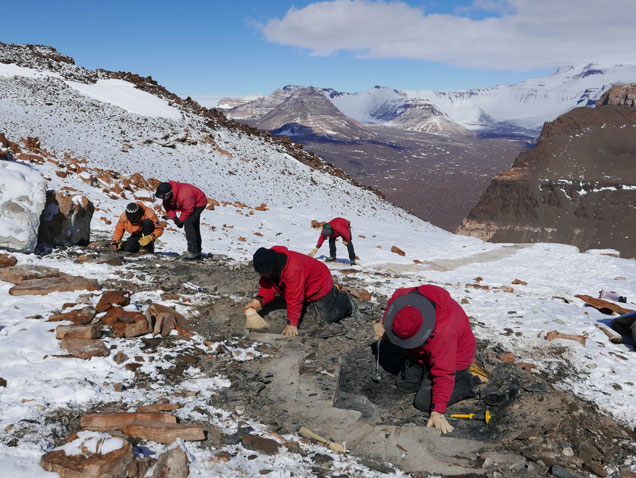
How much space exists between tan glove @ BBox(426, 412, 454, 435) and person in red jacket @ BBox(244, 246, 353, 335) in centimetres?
184

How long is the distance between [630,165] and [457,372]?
A: 210ft

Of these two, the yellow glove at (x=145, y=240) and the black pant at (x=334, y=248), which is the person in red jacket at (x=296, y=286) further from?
the black pant at (x=334, y=248)

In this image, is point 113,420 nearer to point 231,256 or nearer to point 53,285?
point 53,285

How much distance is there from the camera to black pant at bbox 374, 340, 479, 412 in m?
3.92

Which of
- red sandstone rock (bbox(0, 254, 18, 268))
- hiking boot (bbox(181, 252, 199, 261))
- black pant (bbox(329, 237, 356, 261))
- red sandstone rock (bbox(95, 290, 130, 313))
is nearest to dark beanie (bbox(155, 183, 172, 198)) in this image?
hiking boot (bbox(181, 252, 199, 261))

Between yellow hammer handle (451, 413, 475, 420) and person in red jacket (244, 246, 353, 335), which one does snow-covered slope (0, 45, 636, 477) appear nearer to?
person in red jacket (244, 246, 353, 335)

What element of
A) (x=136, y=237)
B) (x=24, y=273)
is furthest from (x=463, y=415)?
(x=136, y=237)

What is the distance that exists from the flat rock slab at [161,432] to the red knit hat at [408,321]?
165 cm

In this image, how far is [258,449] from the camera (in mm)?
3021

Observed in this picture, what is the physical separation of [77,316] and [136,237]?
346 centimetres

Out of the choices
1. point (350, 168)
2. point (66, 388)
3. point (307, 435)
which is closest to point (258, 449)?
point (307, 435)

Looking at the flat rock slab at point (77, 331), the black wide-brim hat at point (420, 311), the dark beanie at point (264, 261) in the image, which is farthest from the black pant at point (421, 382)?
the flat rock slab at point (77, 331)

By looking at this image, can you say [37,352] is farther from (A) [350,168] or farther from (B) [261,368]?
(A) [350,168]

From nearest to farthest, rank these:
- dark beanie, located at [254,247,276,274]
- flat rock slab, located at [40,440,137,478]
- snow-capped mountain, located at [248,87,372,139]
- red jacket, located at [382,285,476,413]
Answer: flat rock slab, located at [40,440,137,478] < red jacket, located at [382,285,476,413] < dark beanie, located at [254,247,276,274] < snow-capped mountain, located at [248,87,372,139]
